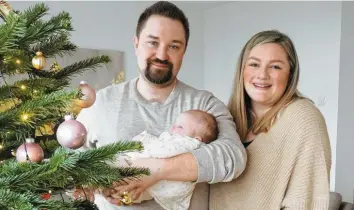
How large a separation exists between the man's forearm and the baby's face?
0.15 m

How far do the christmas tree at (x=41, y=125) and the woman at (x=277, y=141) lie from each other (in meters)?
0.66

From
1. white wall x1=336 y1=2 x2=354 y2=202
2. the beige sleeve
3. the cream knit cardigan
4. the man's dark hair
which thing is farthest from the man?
white wall x1=336 y1=2 x2=354 y2=202

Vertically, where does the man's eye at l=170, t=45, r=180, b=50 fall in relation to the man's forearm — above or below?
above

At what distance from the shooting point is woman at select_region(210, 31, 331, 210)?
1193 mm

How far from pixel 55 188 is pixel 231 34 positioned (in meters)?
4.40

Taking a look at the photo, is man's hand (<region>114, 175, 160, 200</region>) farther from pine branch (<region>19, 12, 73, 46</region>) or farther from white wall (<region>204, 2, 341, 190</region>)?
white wall (<region>204, 2, 341, 190</region>)

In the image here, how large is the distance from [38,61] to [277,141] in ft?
2.73

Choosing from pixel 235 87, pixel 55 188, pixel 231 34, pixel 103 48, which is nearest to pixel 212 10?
pixel 231 34

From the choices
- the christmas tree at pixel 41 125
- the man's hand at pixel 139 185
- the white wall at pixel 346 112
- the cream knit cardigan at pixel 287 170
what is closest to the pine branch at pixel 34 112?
the christmas tree at pixel 41 125

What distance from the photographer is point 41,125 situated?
1.94 ft

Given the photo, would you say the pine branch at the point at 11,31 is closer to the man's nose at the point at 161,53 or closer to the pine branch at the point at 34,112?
the pine branch at the point at 34,112

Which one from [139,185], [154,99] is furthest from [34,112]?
[154,99]

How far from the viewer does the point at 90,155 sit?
53cm

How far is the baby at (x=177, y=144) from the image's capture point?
1043 mm
